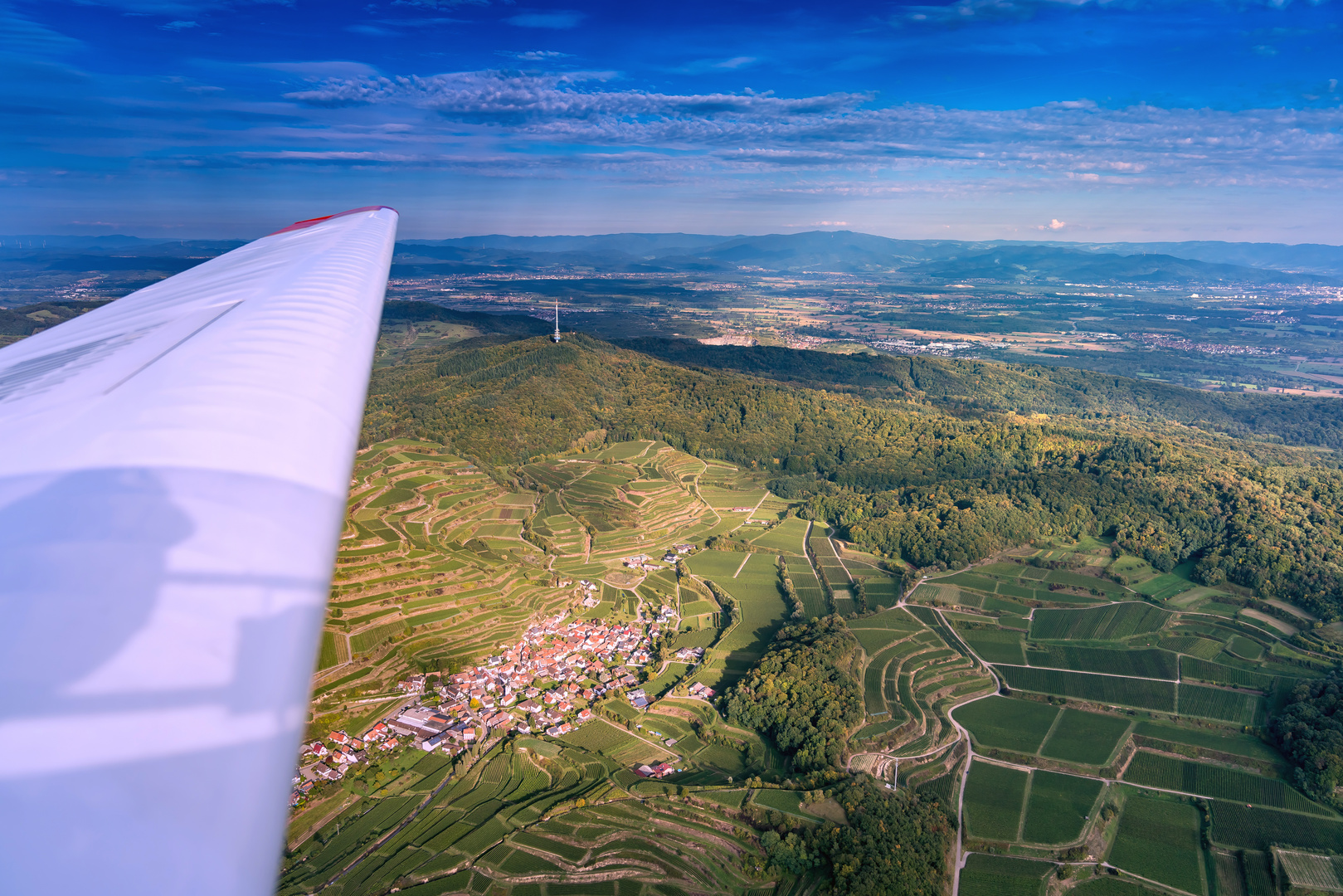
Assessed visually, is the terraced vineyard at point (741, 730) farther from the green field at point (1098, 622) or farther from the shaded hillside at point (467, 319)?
the shaded hillside at point (467, 319)

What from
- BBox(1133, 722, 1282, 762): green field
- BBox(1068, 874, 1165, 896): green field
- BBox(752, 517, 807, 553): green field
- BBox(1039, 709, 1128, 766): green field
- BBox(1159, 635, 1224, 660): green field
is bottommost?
BBox(1068, 874, 1165, 896): green field

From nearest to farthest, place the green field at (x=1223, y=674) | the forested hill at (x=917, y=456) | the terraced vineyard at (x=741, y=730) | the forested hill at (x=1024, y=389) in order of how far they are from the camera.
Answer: the terraced vineyard at (x=741, y=730)
the green field at (x=1223, y=674)
the forested hill at (x=917, y=456)
the forested hill at (x=1024, y=389)

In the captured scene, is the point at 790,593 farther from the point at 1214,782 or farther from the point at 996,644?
the point at 1214,782

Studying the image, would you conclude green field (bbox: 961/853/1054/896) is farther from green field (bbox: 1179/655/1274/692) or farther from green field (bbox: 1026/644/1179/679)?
green field (bbox: 1179/655/1274/692)

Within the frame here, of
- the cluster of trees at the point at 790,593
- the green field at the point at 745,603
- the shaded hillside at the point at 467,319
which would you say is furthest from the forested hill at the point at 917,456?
the shaded hillside at the point at 467,319

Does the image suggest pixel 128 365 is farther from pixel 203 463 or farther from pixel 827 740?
pixel 827 740

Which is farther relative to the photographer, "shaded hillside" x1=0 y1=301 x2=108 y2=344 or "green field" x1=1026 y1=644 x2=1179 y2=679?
"shaded hillside" x1=0 y1=301 x2=108 y2=344

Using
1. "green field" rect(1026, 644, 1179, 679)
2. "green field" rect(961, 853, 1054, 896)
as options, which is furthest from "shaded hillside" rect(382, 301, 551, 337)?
"green field" rect(961, 853, 1054, 896)
